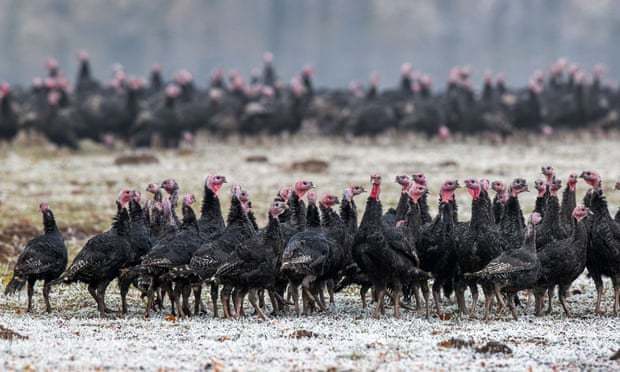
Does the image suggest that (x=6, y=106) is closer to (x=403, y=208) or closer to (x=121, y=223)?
(x=121, y=223)

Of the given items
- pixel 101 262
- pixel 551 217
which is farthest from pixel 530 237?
pixel 101 262

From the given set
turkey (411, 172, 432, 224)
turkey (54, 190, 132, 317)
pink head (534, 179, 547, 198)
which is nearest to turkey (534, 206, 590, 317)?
pink head (534, 179, 547, 198)

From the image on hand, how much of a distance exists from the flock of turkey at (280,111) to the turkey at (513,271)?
123ft

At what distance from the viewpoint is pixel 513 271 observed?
2034 cm

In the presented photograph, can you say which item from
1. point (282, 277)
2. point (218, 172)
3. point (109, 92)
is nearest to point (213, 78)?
point (109, 92)

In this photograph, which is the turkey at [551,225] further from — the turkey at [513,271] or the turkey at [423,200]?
the turkey at [423,200]

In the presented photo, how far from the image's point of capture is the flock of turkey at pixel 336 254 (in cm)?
2088

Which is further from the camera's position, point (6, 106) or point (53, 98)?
point (53, 98)

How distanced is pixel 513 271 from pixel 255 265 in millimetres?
4826

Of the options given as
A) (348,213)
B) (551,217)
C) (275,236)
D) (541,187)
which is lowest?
(275,236)

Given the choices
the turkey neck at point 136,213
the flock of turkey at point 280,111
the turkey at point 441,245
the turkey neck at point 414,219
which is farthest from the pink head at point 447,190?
the flock of turkey at point 280,111

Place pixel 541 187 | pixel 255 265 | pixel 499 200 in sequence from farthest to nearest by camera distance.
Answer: pixel 499 200, pixel 541 187, pixel 255 265

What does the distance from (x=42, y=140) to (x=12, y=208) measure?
2293 centimetres

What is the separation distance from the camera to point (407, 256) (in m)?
21.4
